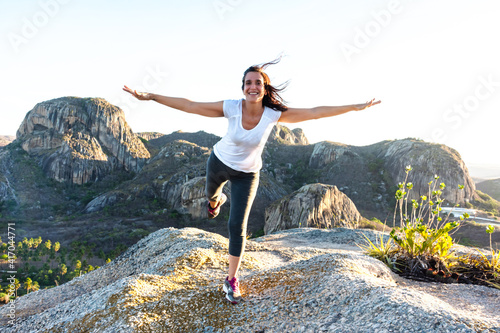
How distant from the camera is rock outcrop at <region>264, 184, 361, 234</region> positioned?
23.2 m

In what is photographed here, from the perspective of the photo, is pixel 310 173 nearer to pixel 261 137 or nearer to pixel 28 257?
pixel 28 257

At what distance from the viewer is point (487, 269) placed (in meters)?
3.74

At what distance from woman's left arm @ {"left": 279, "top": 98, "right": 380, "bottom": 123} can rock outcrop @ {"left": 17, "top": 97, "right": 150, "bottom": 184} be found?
270 feet

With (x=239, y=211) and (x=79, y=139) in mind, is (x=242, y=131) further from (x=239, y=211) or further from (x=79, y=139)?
(x=79, y=139)

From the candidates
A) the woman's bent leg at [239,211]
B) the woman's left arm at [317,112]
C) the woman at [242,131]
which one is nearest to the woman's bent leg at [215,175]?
the woman at [242,131]

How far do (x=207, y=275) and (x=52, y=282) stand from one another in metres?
29.3

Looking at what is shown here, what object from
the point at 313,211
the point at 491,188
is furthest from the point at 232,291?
the point at 491,188

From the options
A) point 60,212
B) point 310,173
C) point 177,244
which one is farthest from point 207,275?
point 60,212

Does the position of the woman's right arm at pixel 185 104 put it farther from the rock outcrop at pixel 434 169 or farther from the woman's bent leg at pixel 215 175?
the rock outcrop at pixel 434 169

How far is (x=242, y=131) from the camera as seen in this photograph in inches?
120

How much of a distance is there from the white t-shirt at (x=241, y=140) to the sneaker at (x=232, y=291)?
3.99 feet

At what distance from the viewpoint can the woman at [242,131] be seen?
3090mm

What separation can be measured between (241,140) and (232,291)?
62.6 inches

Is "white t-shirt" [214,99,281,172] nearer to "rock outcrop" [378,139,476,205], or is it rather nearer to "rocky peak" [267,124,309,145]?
"rock outcrop" [378,139,476,205]
